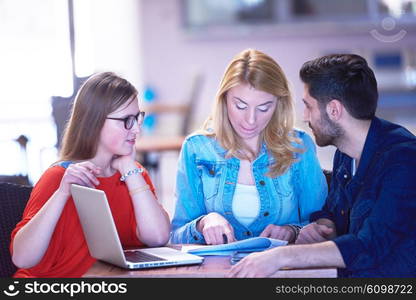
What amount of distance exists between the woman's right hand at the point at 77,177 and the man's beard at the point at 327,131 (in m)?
0.64

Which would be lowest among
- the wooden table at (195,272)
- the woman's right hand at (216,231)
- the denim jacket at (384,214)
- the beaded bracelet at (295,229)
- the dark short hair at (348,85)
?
the beaded bracelet at (295,229)

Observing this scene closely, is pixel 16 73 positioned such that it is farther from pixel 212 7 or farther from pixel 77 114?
pixel 77 114

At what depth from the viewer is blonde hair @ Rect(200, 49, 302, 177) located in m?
2.37

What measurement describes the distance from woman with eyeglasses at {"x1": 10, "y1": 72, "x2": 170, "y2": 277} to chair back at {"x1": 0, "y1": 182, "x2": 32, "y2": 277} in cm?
18

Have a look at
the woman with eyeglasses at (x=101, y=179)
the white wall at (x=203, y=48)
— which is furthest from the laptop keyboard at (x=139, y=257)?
the white wall at (x=203, y=48)

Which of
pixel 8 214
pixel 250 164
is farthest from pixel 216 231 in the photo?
pixel 8 214

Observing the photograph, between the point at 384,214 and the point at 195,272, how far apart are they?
1.65 feet

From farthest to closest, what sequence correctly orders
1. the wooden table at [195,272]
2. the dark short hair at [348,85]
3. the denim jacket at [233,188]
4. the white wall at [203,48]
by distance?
the white wall at [203,48] < the denim jacket at [233,188] < the dark short hair at [348,85] < the wooden table at [195,272]

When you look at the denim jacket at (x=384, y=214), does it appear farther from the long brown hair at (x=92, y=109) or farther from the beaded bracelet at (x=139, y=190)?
the long brown hair at (x=92, y=109)

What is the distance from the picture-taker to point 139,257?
1.88 metres

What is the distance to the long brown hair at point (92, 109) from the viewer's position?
6.89 ft

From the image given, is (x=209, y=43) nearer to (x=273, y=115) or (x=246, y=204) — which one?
(x=273, y=115)

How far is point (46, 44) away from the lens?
25.0 feet

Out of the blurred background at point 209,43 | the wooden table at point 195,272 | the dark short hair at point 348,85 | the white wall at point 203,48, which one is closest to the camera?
the wooden table at point 195,272
